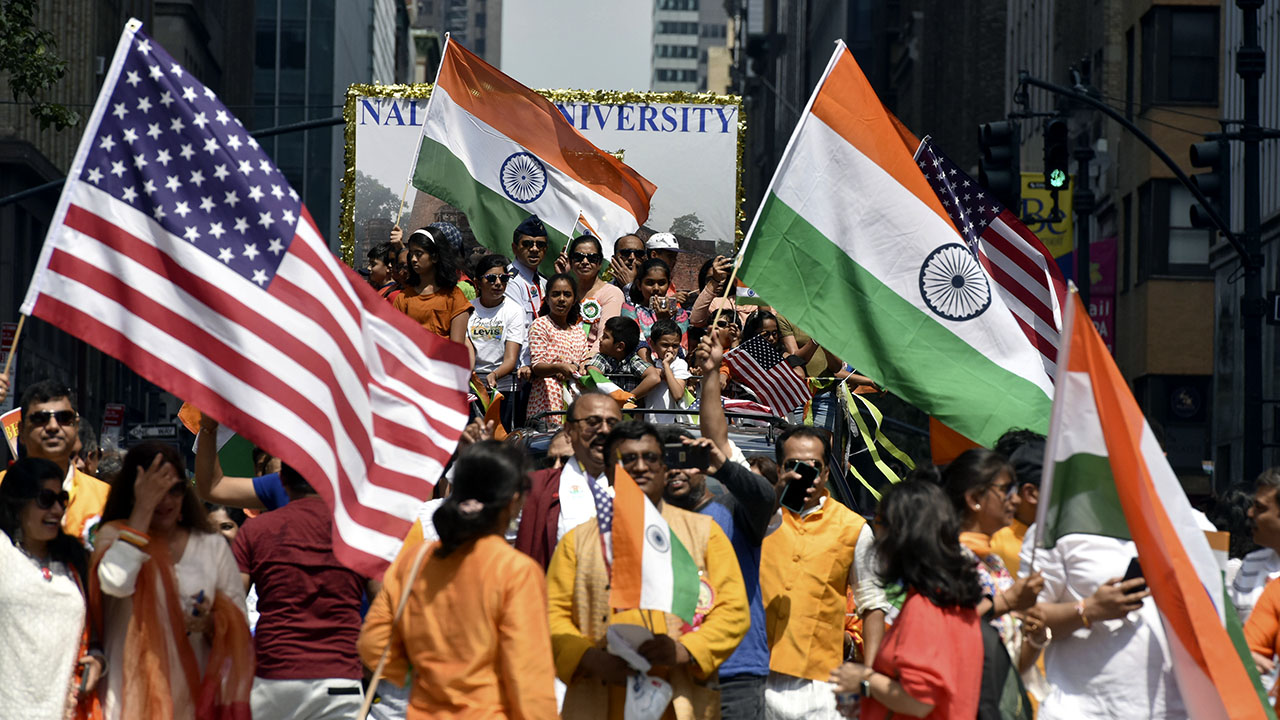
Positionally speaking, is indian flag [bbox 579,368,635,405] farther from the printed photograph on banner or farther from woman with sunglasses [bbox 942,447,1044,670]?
the printed photograph on banner

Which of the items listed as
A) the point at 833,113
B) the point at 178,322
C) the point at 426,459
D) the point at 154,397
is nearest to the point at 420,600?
the point at 426,459

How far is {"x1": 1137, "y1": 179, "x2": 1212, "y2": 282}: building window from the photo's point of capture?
43.3 m

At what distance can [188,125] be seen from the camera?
717 centimetres

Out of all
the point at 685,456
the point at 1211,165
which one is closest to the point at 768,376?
the point at 685,456

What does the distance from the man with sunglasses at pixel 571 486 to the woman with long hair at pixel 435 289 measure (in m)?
3.10

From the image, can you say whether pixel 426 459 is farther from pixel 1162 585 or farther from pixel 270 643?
pixel 1162 585

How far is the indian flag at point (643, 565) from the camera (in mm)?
7016

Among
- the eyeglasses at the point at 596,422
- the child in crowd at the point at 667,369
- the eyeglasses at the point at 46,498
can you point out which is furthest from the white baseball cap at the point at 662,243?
the eyeglasses at the point at 46,498

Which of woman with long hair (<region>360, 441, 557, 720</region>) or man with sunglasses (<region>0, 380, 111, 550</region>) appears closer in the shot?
woman with long hair (<region>360, 441, 557, 720</region>)

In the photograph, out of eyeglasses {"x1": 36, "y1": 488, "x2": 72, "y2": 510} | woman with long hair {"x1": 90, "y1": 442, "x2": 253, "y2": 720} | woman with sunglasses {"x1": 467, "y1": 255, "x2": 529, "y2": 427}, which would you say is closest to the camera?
woman with long hair {"x1": 90, "y1": 442, "x2": 253, "y2": 720}

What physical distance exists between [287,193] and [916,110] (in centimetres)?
6726

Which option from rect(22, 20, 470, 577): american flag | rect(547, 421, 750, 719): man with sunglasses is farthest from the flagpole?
rect(547, 421, 750, 719): man with sunglasses

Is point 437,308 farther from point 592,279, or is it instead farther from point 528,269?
point 528,269

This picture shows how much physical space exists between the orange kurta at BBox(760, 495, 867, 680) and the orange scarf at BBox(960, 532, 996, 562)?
0.86 metres
